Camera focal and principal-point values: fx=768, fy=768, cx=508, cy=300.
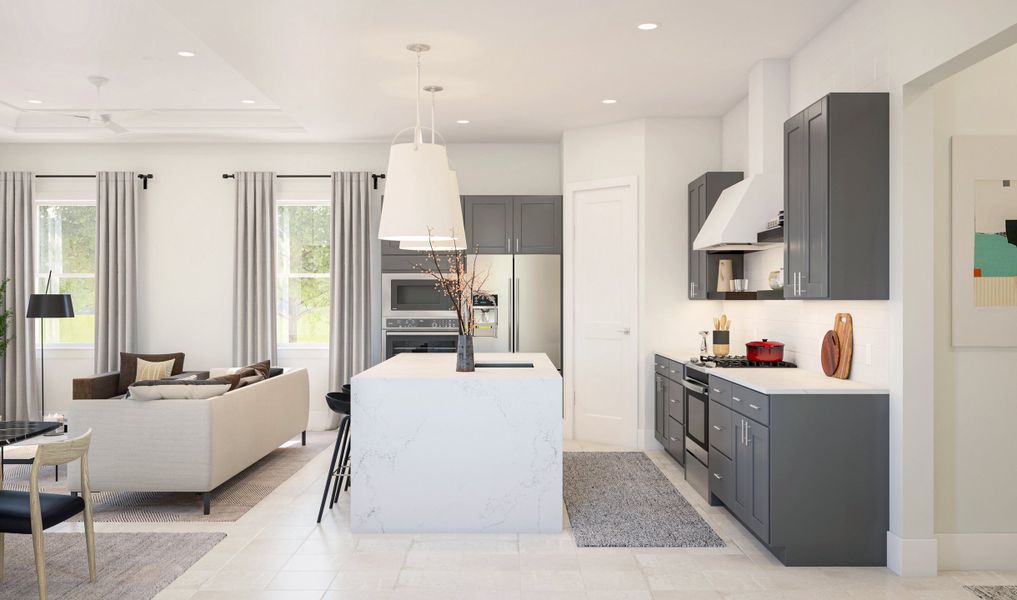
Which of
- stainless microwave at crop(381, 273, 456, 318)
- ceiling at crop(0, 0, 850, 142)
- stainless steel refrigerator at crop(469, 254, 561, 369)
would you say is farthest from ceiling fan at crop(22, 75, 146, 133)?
stainless steel refrigerator at crop(469, 254, 561, 369)

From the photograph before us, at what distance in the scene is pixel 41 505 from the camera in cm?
332

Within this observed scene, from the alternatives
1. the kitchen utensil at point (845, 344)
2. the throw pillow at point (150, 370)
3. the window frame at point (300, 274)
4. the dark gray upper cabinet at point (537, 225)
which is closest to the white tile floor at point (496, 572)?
the kitchen utensil at point (845, 344)

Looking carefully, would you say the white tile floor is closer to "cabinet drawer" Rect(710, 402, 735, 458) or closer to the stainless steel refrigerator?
"cabinet drawer" Rect(710, 402, 735, 458)

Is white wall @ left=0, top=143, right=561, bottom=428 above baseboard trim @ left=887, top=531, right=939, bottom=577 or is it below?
above

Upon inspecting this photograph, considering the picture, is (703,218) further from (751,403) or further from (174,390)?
(174,390)

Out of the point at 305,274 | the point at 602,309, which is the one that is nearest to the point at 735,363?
the point at 602,309

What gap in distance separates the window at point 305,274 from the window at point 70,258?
6.43 ft

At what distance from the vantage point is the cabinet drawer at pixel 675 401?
18.6 ft

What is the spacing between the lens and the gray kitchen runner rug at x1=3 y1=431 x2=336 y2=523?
185 inches

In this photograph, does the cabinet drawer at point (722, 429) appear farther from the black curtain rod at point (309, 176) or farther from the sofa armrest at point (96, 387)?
the sofa armrest at point (96, 387)

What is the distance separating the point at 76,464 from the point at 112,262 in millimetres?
3463

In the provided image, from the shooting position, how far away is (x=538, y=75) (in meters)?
5.50

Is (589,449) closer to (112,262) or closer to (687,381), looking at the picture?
(687,381)

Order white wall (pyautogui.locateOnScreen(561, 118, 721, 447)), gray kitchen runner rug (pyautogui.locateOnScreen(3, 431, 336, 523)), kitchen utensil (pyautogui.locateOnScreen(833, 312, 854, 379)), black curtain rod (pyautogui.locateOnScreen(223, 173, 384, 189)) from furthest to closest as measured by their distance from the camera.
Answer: black curtain rod (pyautogui.locateOnScreen(223, 173, 384, 189)) → white wall (pyautogui.locateOnScreen(561, 118, 721, 447)) → gray kitchen runner rug (pyautogui.locateOnScreen(3, 431, 336, 523)) → kitchen utensil (pyautogui.locateOnScreen(833, 312, 854, 379))
